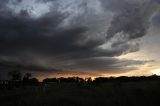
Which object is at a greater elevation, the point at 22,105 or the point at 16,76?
the point at 16,76

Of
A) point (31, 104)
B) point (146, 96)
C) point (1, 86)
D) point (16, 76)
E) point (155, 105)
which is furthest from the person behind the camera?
point (16, 76)

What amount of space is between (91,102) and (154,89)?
776 cm

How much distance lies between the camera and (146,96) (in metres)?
26.1

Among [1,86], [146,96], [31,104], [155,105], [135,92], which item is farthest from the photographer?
[1,86]

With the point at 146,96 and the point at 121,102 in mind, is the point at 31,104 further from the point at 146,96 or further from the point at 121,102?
the point at 146,96

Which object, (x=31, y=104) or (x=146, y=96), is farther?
(x=146, y=96)

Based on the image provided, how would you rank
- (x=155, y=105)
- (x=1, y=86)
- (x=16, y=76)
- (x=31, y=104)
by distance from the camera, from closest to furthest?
(x=155, y=105), (x=31, y=104), (x=1, y=86), (x=16, y=76)

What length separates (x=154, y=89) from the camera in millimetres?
28172

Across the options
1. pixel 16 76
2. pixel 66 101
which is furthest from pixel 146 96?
pixel 16 76

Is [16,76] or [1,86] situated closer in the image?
[1,86]

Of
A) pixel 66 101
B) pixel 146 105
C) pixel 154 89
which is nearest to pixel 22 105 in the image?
pixel 66 101

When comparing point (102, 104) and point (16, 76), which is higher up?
point (16, 76)

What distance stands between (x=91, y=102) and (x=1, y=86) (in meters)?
45.9

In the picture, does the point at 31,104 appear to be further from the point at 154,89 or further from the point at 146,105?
the point at 154,89
